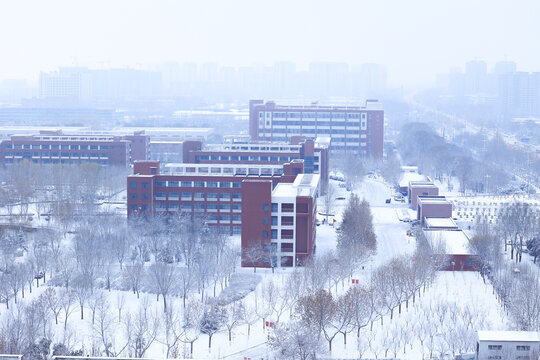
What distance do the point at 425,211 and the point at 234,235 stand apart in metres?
3.29

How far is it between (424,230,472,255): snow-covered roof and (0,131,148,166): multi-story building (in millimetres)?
9206

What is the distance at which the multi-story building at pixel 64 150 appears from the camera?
61.2 feet

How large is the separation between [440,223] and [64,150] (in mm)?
9551

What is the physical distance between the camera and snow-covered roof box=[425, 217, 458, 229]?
12.4 m

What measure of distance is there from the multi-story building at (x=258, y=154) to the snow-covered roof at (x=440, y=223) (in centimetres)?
360

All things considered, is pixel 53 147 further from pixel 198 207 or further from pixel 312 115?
pixel 198 207

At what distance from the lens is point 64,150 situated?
1878 centimetres

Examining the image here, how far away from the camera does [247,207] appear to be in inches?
422

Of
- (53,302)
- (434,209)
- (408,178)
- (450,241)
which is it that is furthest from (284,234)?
(408,178)

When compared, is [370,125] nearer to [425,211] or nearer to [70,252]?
[425,211]

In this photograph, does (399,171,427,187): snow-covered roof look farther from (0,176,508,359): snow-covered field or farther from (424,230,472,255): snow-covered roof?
(0,176,508,359): snow-covered field

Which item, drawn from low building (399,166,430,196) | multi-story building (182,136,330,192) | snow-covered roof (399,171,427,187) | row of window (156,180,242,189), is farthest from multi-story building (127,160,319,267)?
snow-covered roof (399,171,427,187)

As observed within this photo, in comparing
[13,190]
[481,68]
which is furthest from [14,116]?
[481,68]

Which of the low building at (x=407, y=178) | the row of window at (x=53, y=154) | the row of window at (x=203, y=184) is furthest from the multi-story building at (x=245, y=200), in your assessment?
the row of window at (x=53, y=154)
